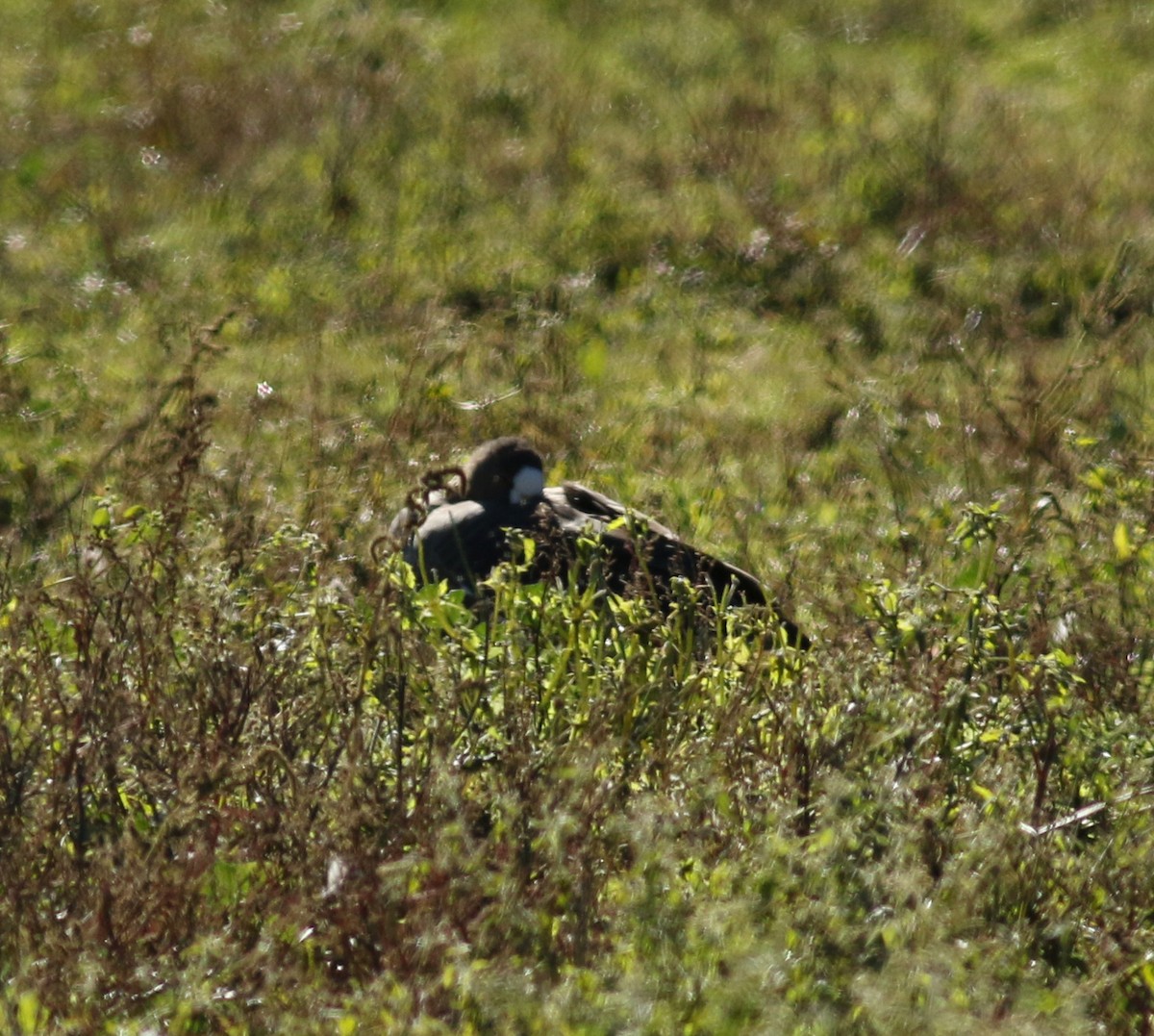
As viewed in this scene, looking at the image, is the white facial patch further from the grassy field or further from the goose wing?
the grassy field

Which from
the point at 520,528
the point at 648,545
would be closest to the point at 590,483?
the point at 520,528

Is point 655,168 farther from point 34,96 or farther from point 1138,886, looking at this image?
point 1138,886

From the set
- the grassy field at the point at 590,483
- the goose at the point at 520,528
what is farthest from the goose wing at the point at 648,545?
the grassy field at the point at 590,483

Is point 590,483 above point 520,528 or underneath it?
underneath

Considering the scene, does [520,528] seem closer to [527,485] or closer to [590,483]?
[527,485]

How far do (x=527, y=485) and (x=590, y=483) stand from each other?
0.53m

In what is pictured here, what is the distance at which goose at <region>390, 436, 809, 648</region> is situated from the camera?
545 cm

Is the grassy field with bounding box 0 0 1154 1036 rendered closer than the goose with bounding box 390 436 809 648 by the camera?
Yes

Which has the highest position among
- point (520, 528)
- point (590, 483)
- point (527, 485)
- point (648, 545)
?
point (648, 545)

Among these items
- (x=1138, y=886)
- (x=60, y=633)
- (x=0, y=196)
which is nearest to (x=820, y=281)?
(x=0, y=196)

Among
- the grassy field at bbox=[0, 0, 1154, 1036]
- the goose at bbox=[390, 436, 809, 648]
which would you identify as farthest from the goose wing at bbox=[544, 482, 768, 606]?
the grassy field at bbox=[0, 0, 1154, 1036]

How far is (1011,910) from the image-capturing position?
3.40 m

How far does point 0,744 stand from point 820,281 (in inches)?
234

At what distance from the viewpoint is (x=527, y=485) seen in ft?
21.4
